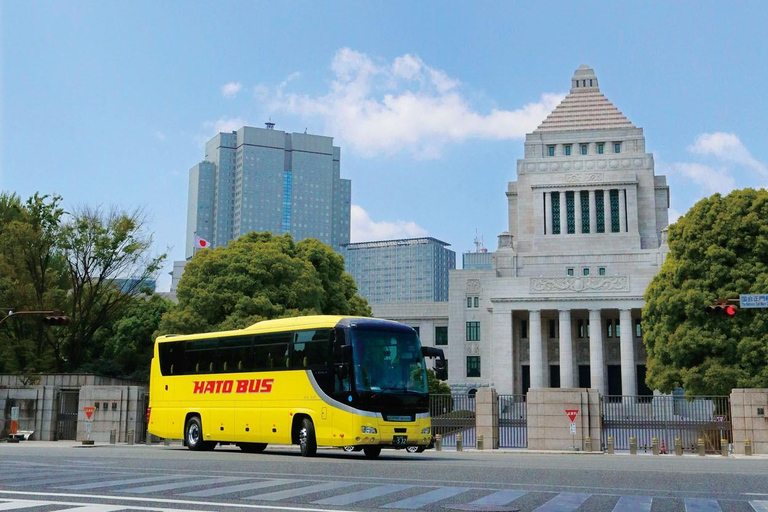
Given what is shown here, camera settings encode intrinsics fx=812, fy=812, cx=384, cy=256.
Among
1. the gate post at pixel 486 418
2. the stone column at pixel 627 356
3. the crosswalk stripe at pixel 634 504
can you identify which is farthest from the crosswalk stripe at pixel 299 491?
the stone column at pixel 627 356

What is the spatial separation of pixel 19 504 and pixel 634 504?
25.2ft

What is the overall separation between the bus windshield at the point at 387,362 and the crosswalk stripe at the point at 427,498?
942 centimetres

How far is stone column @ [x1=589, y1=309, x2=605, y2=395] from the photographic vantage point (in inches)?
2798

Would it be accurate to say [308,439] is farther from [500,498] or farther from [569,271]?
[569,271]

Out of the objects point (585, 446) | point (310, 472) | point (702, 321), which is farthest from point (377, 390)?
point (702, 321)

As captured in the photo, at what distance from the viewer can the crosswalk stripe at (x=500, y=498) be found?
417 inches

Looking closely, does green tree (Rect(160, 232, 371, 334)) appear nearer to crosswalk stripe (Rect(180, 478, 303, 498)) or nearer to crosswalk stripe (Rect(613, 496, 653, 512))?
crosswalk stripe (Rect(180, 478, 303, 498))

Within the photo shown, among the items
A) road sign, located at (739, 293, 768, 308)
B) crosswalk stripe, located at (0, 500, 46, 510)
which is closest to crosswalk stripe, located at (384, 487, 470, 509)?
crosswalk stripe, located at (0, 500, 46, 510)

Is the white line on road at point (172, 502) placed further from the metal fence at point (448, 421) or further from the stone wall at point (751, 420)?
the stone wall at point (751, 420)

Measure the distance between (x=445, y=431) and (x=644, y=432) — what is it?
902 centimetres

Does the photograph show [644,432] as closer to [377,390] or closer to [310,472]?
[377,390]

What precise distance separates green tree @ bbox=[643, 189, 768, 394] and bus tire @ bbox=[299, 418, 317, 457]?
84.4 feet

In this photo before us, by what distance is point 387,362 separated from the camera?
22.4m

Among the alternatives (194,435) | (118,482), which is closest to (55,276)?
(194,435)
